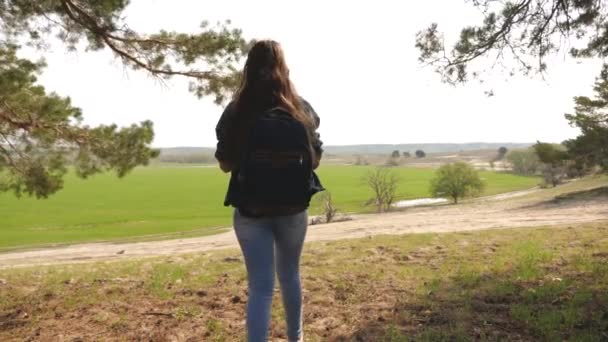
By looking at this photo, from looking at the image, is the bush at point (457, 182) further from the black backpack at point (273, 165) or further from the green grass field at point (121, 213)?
the black backpack at point (273, 165)

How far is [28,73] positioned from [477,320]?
6070 millimetres

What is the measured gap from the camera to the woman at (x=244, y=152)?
8.34 feet

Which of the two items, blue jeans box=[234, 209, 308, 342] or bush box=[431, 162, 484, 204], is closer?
blue jeans box=[234, 209, 308, 342]

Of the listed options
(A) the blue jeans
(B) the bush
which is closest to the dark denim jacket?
(A) the blue jeans

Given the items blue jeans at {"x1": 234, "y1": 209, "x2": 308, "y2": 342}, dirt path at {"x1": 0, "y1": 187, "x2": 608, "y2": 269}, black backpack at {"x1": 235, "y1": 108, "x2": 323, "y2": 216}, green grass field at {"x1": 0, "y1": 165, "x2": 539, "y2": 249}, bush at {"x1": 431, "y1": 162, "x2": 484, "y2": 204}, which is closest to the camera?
black backpack at {"x1": 235, "y1": 108, "x2": 323, "y2": 216}

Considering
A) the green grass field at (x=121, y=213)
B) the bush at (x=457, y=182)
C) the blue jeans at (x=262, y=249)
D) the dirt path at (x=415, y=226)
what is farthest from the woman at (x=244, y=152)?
the bush at (x=457, y=182)

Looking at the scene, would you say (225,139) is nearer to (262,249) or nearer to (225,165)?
(225,165)

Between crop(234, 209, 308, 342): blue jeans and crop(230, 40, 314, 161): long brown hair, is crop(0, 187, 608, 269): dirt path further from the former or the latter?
crop(230, 40, 314, 161): long brown hair

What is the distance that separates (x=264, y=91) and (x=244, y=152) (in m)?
0.36

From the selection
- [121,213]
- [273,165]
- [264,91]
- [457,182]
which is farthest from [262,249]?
[121,213]

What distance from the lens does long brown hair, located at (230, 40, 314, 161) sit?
8.36ft

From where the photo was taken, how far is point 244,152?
2498 mm

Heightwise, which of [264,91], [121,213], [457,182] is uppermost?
[264,91]

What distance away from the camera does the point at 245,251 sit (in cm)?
261
